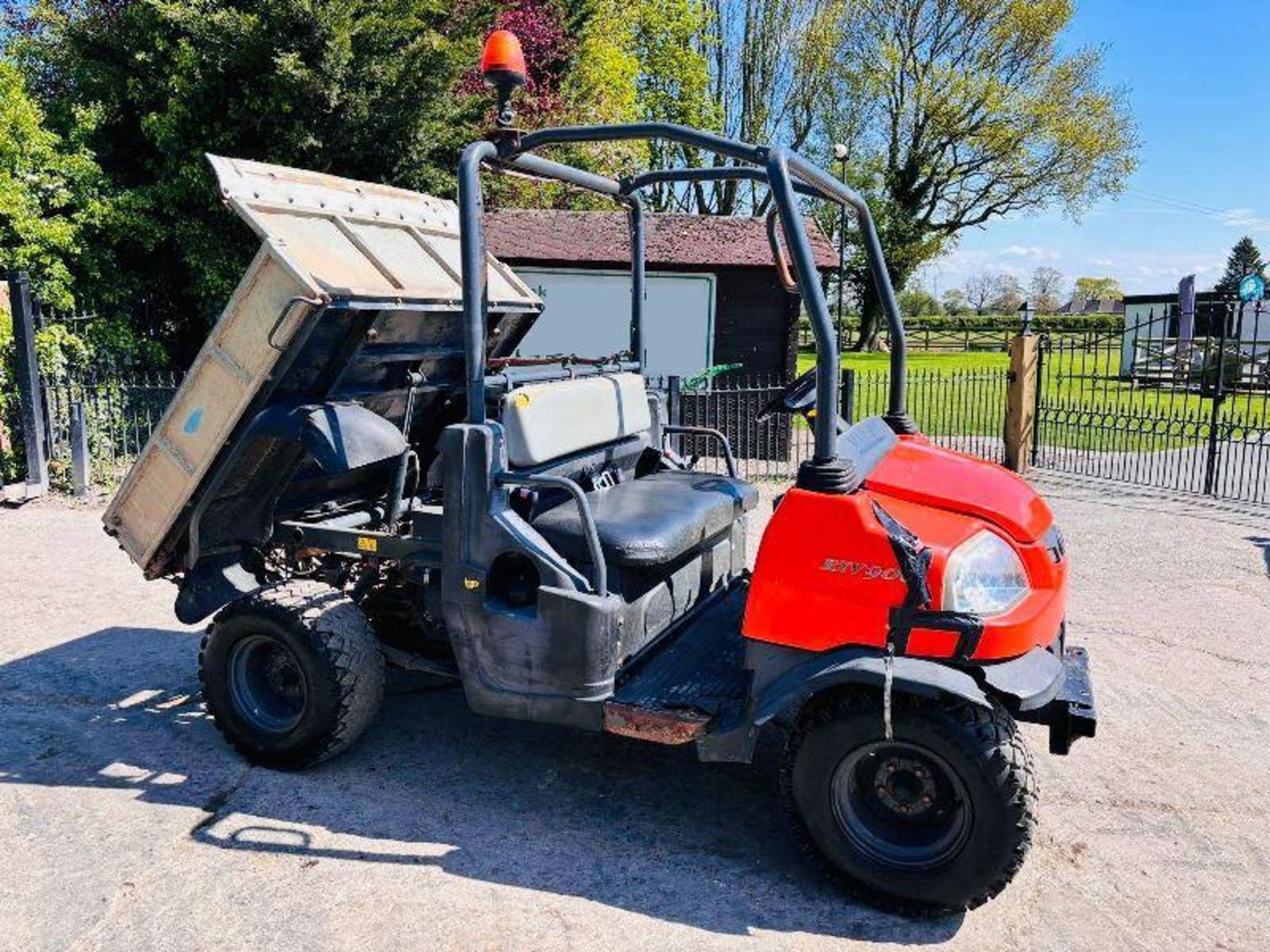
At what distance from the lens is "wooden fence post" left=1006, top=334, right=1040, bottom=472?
12.0 meters

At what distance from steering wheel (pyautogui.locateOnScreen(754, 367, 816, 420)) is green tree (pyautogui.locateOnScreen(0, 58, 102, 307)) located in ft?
34.1

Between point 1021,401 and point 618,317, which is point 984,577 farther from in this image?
point 618,317

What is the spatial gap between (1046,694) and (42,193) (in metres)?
12.4

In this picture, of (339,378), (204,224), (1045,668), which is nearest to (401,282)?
(339,378)

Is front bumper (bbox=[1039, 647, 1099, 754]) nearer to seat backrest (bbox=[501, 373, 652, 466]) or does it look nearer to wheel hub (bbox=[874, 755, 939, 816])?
wheel hub (bbox=[874, 755, 939, 816])

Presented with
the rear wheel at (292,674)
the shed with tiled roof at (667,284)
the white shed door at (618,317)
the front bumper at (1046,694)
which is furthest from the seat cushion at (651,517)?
the shed with tiled roof at (667,284)

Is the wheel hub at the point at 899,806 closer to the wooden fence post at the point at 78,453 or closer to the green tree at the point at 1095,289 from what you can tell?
the wooden fence post at the point at 78,453

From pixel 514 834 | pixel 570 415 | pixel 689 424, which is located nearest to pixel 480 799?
pixel 514 834

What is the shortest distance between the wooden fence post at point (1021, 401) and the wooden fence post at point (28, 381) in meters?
10.6

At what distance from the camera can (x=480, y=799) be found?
408 centimetres

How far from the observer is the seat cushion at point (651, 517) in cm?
376

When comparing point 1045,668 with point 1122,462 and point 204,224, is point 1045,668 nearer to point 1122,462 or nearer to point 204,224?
point 1122,462

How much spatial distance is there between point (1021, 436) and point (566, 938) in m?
10.5

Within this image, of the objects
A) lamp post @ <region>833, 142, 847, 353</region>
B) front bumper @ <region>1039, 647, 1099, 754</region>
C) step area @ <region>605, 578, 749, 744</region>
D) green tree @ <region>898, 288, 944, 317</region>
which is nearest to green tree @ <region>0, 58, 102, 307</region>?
lamp post @ <region>833, 142, 847, 353</region>
